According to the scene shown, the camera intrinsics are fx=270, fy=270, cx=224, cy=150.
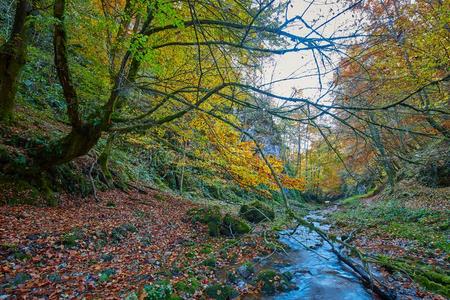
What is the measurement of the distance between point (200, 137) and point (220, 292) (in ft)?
15.0

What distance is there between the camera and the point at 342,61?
311cm

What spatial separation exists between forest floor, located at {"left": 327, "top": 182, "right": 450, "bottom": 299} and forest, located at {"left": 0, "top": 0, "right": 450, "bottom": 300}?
5cm

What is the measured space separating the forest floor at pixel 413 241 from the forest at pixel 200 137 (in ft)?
0.17

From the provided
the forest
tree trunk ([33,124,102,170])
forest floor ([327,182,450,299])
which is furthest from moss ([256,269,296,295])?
tree trunk ([33,124,102,170])

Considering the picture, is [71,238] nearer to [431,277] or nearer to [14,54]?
[14,54]

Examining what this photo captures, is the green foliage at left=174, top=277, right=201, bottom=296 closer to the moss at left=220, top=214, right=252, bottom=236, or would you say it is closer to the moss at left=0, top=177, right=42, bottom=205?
the moss at left=220, top=214, right=252, bottom=236

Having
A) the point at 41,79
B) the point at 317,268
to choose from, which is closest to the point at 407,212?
the point at 317,268

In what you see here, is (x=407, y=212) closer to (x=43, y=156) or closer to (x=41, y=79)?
(x=43, y=156)

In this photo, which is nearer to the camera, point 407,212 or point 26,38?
point 26,38

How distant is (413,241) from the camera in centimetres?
791

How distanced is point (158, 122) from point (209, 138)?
2810 mm

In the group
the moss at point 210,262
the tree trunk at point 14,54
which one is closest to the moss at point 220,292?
the moss at point 210,262

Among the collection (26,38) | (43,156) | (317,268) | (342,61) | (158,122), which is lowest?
(317,268)

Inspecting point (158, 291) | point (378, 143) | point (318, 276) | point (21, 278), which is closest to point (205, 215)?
point (318, 276)
